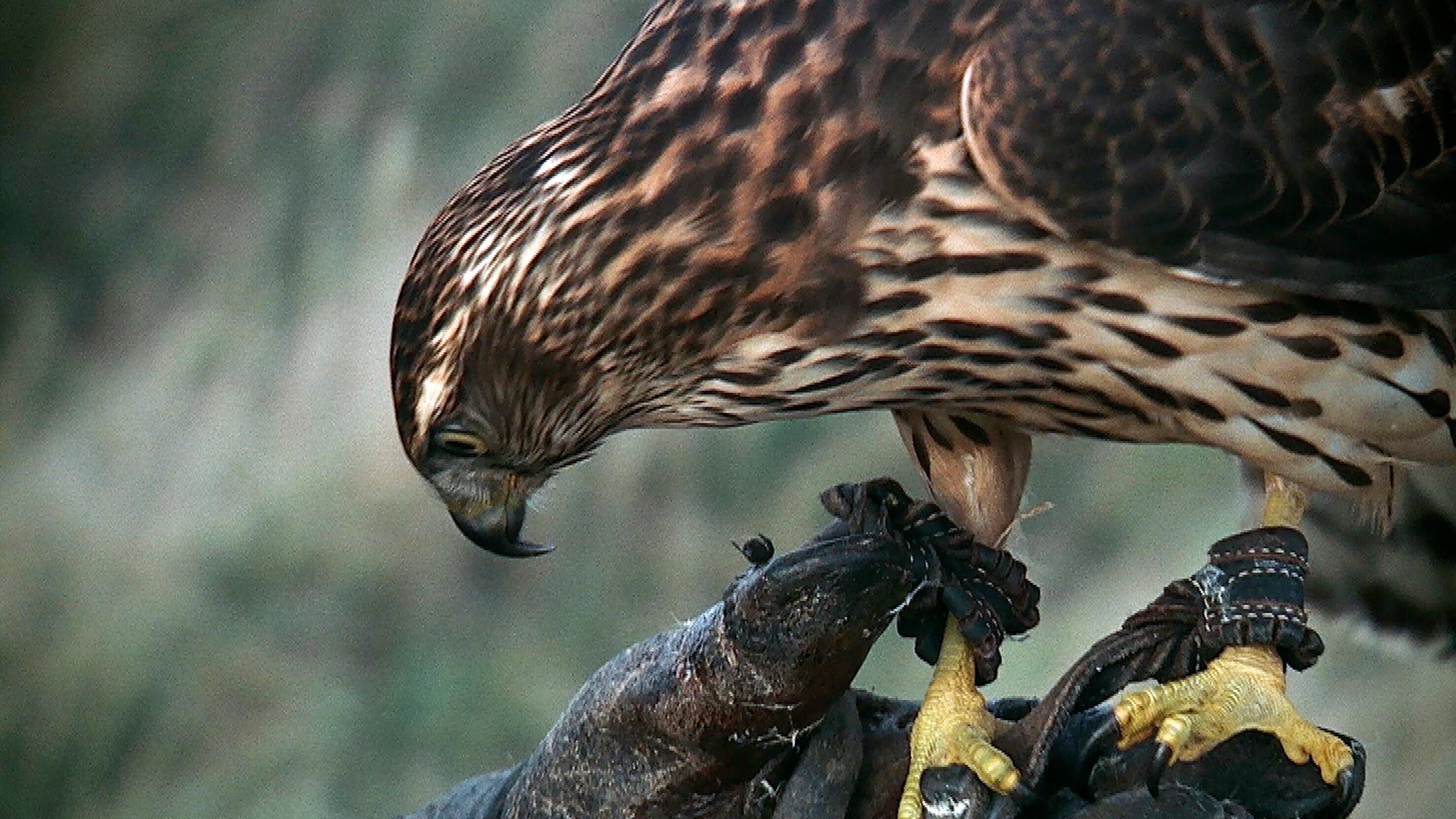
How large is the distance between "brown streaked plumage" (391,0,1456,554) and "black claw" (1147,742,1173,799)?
0.33 m

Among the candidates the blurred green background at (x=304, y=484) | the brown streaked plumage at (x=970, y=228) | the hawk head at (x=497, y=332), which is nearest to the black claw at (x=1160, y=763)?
the brown streaked plumage at (x=970, y=228)

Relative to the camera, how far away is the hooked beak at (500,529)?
189cm

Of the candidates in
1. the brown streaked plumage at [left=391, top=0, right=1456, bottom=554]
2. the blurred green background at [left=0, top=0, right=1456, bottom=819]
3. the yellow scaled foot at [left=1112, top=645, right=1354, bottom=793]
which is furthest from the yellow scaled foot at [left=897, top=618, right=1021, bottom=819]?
the blurred green background at [left=0, top=0, right=1456, bottom=819]

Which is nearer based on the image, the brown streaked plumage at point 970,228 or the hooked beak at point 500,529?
the brown streaked plumage at point 970,228

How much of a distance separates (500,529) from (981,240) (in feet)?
2.01

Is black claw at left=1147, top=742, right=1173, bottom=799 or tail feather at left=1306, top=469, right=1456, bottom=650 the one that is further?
tail feather at left=1306, top=469, right=1456, bottom=650

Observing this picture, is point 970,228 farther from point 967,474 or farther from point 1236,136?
point 967,474

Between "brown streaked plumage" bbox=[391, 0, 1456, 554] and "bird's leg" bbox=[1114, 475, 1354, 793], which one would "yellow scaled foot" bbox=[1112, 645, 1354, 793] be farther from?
"brown streaked plumage" bbox=[391, 0, 1456, 554]

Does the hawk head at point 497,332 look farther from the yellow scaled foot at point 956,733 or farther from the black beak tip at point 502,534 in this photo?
the yellow scaled foot at point 956,733

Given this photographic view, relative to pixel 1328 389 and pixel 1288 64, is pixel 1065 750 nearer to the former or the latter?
pixel 1328 389

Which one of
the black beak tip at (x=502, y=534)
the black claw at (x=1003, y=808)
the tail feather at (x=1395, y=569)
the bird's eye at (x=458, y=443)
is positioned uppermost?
the bird's eye at (x=458, y=443)

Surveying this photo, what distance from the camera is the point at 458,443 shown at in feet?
5.85

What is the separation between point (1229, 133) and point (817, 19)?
1.36ft

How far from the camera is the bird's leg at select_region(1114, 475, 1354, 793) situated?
1.72 m
